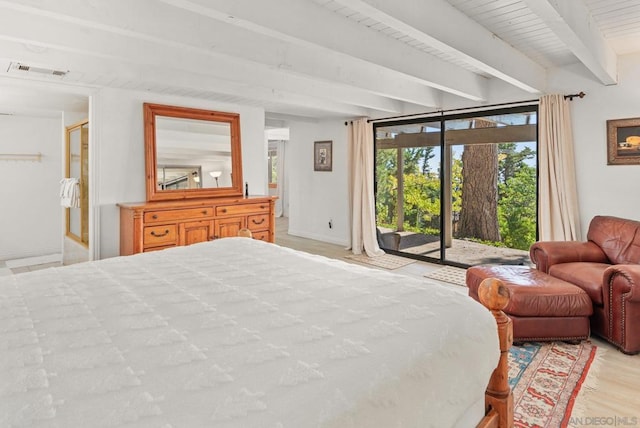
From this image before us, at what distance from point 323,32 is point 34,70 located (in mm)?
2608

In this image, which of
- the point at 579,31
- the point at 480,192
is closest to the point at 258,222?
the point at 480,192

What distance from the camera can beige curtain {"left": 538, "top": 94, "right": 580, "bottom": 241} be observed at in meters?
4.02

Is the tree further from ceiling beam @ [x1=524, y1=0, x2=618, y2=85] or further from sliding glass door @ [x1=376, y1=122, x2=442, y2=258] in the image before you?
ceiling beam @ [x1=524, y1=0, x2=618, y2=85]

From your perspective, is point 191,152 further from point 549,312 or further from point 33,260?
point 549,312

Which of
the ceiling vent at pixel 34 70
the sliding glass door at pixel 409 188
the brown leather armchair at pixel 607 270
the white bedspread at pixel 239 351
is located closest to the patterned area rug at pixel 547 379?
the brown leather armchair at pixel 607 270

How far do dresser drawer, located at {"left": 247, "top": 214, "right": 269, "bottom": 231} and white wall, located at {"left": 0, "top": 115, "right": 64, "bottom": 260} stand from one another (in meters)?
3.22

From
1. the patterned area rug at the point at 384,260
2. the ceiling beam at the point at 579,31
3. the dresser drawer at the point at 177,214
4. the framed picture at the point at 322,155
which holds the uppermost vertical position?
the ceiling beam at the point at 579,31

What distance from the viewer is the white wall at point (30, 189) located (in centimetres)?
540

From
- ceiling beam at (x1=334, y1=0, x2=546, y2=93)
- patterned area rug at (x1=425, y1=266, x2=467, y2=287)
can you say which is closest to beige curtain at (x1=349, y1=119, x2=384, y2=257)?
patterned area rug at (x1=425, y1=266, x2=467, y2=287)

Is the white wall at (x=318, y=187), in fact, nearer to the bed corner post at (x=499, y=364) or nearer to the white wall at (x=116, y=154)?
the white wall at (x=116, y=154)

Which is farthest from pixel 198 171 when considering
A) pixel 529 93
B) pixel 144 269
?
pixel 529 93

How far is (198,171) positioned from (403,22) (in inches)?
128

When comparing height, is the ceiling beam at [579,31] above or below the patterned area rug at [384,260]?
above

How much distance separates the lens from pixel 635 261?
3090mm
